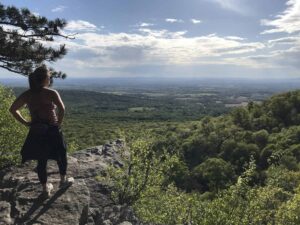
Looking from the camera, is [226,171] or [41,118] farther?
[226,171]

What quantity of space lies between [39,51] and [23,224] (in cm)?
1169

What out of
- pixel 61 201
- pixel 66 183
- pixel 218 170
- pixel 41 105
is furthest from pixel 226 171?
pixel 41 105

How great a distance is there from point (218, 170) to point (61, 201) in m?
87.6

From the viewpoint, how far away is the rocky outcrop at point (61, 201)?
1369 centimetres

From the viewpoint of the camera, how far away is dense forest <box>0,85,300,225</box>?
2062 centimetres

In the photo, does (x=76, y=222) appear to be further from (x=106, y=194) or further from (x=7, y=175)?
(x=7, y=175)

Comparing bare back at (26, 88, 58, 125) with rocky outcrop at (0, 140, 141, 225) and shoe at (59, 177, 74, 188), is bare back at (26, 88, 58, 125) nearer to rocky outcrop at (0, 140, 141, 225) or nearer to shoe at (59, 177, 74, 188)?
shoe at (59, 177, 74, 188)

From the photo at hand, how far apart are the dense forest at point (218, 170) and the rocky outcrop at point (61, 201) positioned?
39.1 inches

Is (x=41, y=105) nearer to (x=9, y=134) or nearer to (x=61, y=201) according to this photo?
(x=61, y=201)

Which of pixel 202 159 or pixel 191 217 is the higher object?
pixel 191 217

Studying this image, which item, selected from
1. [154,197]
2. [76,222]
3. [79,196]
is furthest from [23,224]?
[154,197]

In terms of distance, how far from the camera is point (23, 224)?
42.6ft

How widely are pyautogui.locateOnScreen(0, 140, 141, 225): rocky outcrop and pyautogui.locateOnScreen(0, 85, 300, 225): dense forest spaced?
0.99 meters

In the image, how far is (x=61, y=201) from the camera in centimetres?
1448
